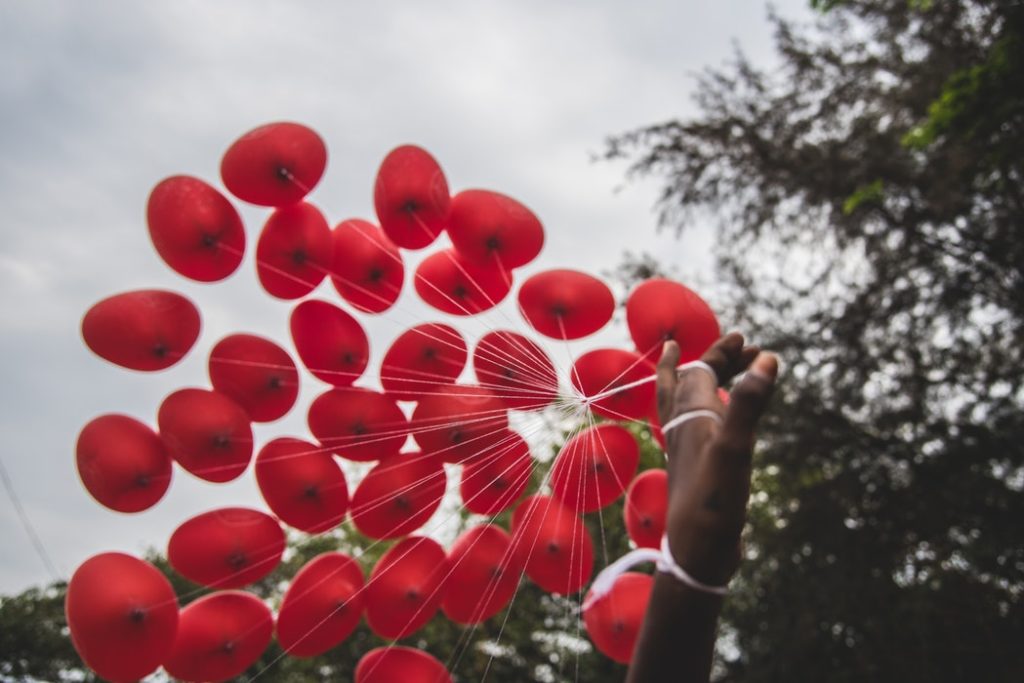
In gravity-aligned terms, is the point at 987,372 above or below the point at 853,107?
below

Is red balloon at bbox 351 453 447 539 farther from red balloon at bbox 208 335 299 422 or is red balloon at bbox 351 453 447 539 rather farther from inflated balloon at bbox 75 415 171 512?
inflated balloon at bbox 75 415 171 512

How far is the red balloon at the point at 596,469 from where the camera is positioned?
3.72m

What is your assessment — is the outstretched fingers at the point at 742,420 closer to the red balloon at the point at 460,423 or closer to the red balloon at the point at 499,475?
the red balloon at the point at 499,475

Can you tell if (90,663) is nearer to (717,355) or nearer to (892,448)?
(717,355)

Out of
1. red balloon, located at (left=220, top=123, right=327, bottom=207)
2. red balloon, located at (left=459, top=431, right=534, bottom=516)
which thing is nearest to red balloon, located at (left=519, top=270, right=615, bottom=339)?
red balloon, located at (left=459, top=431, right=534, bottom=516)

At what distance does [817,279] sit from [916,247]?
1106 millimetres

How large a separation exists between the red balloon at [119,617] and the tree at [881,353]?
253 inches

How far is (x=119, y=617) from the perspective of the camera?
3.13 meters

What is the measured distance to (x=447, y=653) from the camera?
1179cm

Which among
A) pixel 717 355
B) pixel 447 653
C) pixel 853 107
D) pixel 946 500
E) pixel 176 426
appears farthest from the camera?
pixel 447 653

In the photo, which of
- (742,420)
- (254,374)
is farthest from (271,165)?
(742,420)

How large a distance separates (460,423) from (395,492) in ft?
1.88

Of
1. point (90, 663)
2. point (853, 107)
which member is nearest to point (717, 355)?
point (90, 663)

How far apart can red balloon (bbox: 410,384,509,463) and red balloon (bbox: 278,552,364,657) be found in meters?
0.92
